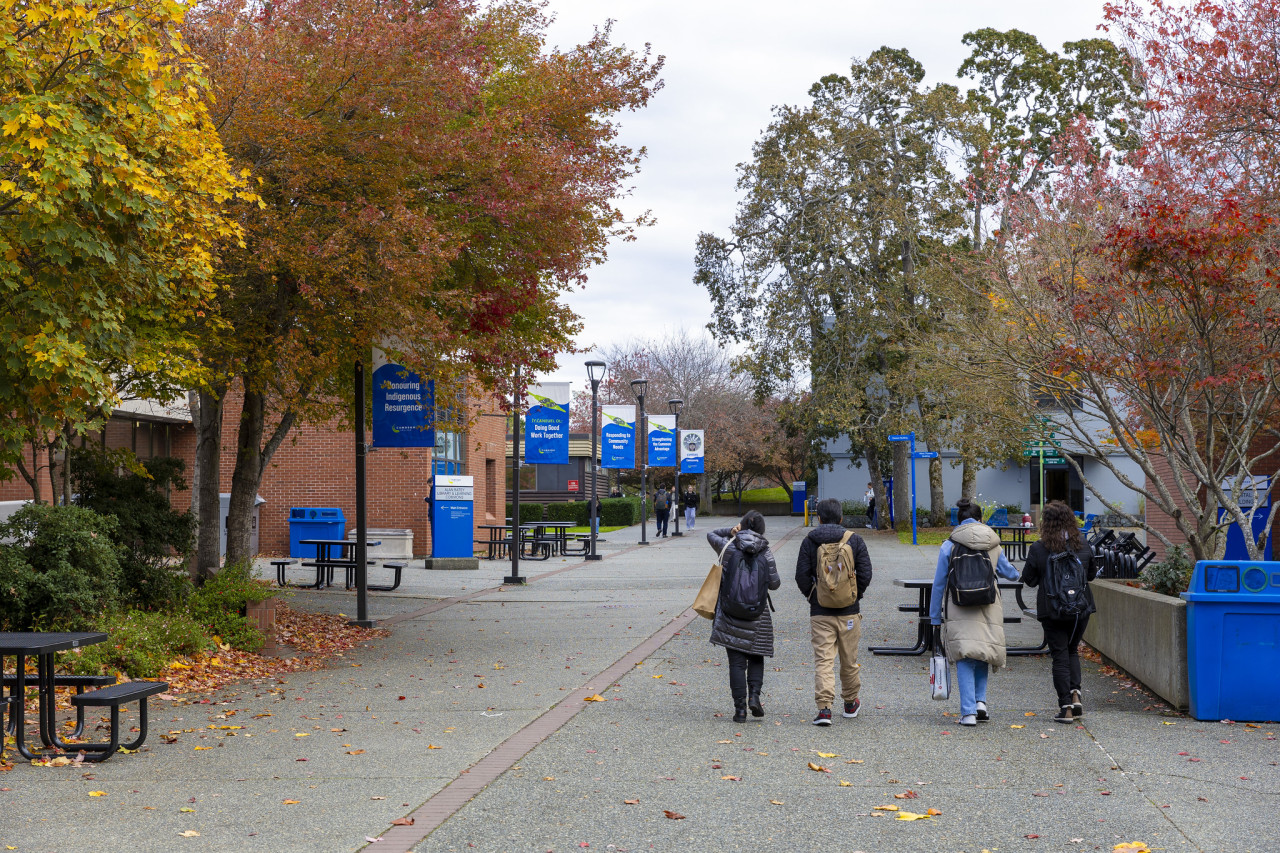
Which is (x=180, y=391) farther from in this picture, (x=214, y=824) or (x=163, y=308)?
(x=214, y=824)

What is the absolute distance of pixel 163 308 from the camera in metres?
9.26

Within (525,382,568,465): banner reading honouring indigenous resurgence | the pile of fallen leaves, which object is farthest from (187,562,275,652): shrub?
(525,382,568,465): banner reading honouring indigenous resurgence

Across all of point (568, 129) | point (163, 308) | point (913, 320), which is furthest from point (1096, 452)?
point (913, 320)

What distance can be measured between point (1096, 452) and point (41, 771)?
1041 cm

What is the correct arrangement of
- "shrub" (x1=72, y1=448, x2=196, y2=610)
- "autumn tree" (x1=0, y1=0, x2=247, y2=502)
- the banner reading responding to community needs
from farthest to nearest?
the banner reading responding to community needs → "shrub" (x1=72, y1=448, x2=196, y2=610) → "autumn tree" (x1=0, y1=0, x2=247, y2=502)

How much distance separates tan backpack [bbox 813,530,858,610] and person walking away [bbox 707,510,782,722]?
343 mm

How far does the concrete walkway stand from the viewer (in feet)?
18.2

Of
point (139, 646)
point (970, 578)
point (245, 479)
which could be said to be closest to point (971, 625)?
point (970, 578)

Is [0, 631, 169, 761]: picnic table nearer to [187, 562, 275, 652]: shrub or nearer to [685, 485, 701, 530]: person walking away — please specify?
[187, 562, 275, 652]: shrub

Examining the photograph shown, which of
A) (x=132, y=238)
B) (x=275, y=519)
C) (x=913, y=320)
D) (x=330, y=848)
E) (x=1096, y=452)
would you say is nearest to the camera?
(x=330, y=848)

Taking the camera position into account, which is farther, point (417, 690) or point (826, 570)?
point (417, 690)

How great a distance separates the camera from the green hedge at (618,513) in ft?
172

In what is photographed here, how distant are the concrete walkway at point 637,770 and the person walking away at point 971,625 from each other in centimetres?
23

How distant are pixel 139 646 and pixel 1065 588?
7.22 metres
